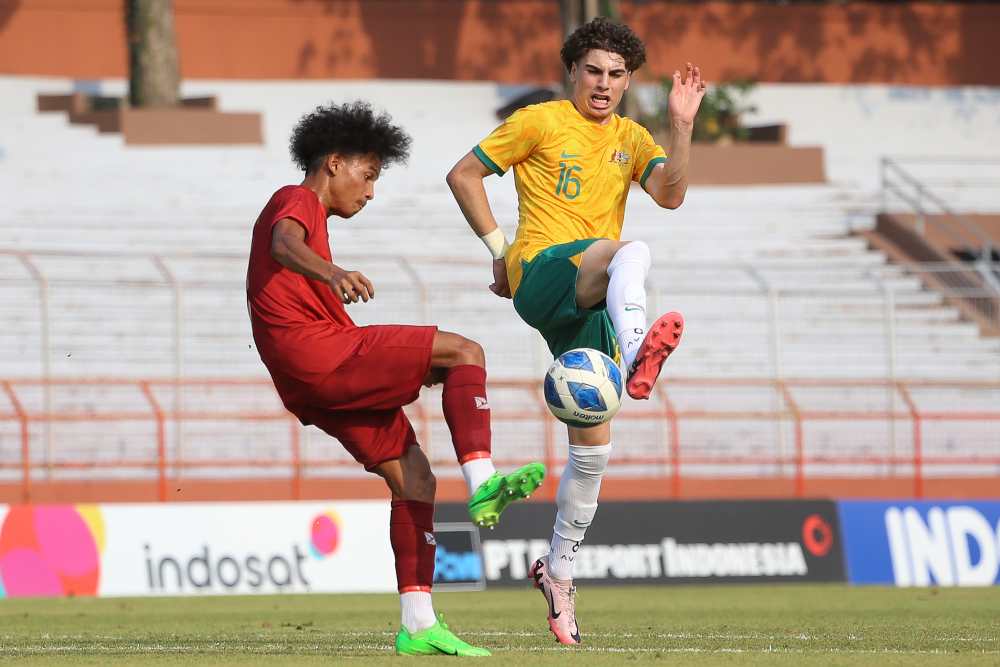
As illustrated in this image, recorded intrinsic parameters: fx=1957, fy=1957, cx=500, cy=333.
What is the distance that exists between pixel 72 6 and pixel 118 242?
897 cm

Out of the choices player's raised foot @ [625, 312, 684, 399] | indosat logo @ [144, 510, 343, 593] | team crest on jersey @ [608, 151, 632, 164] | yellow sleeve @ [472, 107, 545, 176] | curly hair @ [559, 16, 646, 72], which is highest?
curly hair @ [559, 16, 646, 72]

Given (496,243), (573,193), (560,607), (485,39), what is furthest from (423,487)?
(485,39)

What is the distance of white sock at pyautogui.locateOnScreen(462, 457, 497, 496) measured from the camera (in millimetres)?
7281

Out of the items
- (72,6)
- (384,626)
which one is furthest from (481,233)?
(72,6)

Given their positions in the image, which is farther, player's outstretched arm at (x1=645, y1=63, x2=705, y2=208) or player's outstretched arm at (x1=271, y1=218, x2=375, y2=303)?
player's outstretched arm at (x1=645, y1=63, x2=705, y2=208)

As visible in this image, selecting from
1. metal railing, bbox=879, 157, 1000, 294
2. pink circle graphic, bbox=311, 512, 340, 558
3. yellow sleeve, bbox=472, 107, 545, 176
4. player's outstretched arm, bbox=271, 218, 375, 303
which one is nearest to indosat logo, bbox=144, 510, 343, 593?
pink circle graphic, bbox=311, 512, 340, 558

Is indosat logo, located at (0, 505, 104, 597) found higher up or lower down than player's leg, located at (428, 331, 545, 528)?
lower down

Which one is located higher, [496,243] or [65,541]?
[496,243]

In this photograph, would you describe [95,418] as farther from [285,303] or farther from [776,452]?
[285,303]

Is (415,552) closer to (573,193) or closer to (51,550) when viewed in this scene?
(573,193)

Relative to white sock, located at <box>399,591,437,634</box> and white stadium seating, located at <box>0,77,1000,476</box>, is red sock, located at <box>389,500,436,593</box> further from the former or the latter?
white stadium seating, located at <box>0,77,1000,476</box>

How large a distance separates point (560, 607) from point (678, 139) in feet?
6.96

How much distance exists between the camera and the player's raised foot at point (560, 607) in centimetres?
850

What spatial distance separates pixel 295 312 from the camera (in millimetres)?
7461
